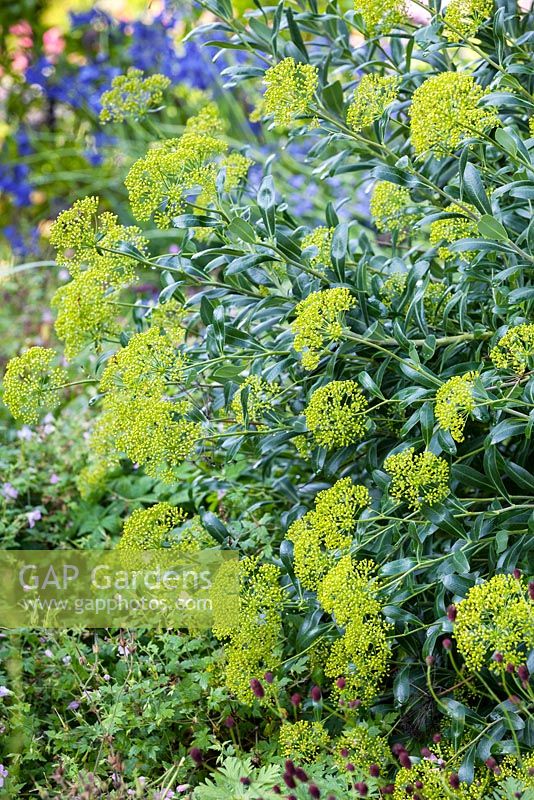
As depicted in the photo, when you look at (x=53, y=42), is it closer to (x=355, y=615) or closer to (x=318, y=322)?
(x=318, y=322)

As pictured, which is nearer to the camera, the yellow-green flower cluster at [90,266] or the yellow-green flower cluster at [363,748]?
the yellow-green flower cluster at [363,748]

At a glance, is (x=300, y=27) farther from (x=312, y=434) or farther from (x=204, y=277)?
(x=312, y=434)

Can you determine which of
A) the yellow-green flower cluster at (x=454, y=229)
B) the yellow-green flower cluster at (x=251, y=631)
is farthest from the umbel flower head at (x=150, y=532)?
the yellow-green flower cluster at (x=454, y=229)

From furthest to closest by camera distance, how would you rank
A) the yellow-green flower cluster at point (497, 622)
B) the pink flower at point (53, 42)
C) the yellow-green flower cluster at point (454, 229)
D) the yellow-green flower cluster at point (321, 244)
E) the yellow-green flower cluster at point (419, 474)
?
1. the pink flower at point (53, 42)
2. the yellow-green flower cluster at point (321, 244)
3. the yellow-green flower cluster at point (454, 229)
4. the yellow-green flower cluster at point (419, 474)
5. the yellow-green flower cluster at point (497, 622)

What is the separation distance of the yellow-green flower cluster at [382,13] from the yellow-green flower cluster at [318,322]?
2.17 ft

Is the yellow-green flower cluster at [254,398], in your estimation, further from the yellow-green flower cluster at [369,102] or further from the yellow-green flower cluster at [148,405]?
the yellow-green flower cluster at [369,102]

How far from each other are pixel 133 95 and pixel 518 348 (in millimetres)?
1262

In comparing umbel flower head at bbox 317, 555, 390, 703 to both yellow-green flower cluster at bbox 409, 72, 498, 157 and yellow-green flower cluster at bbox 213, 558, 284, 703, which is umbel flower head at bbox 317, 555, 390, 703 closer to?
yellow-green flower cluster at bbox 213, 558, 284, 703

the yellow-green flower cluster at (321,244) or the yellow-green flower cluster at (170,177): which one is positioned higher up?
the yellow-green flower cluster at (170,177)

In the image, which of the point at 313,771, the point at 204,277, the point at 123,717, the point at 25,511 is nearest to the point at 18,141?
the point at 25,511

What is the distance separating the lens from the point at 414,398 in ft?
6.28

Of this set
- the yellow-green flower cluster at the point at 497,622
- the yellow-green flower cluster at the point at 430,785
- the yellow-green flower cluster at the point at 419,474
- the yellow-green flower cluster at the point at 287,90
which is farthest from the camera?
the yellow-green flower cluster at the point at 287,90

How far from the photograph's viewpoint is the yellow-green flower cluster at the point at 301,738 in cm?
186

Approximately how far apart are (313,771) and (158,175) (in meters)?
1.29
